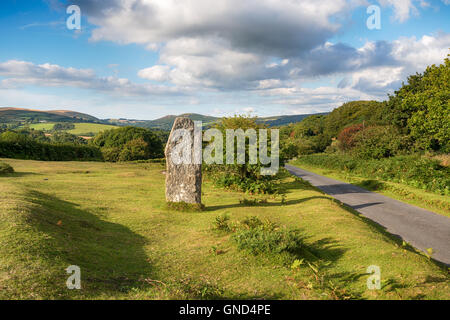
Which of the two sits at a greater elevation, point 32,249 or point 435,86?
point 435,86

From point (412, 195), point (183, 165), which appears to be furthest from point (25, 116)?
point (412, 195)

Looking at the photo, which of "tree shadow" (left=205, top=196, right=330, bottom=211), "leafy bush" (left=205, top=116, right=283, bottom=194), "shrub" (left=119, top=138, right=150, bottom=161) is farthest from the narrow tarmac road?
"shrub" (left=119, top=138, right=150, bottom=161)

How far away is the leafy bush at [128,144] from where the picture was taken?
2509 inches

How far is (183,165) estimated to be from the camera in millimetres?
14336

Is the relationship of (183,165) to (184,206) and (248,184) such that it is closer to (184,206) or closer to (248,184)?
(184,206)

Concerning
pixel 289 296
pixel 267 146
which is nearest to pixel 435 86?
pixel 267 146

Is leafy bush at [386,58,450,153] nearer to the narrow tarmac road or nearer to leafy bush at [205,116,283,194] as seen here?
the narrow tarmac road

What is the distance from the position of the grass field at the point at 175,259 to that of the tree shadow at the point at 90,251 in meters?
0.03

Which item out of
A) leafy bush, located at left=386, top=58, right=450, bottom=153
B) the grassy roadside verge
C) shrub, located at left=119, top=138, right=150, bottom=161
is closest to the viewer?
the grassy roadside verge

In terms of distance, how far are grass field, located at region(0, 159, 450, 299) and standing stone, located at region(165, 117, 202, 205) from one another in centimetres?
111

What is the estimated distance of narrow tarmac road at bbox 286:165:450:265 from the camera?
1175 cm

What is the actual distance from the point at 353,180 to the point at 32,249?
3069cm
